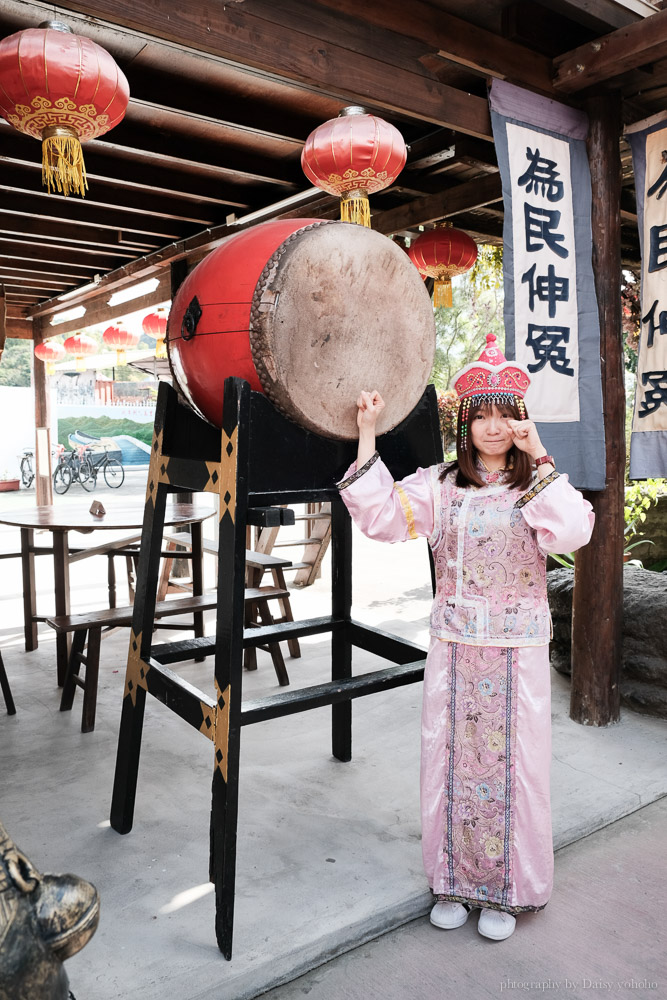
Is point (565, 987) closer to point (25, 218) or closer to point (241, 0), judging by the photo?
point (241, 0)

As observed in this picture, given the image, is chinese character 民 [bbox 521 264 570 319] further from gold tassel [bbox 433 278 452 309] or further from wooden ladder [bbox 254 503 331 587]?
wooden ladder [bbox 254 503 331 587]

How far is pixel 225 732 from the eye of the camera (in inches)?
82.2

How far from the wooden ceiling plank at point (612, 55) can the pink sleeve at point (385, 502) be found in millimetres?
2169

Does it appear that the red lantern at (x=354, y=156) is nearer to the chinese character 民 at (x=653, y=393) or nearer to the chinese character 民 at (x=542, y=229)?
the chinese character 民 at (x=542, y=229)

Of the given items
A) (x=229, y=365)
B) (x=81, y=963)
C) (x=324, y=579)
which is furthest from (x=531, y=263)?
(x=324, y=579)

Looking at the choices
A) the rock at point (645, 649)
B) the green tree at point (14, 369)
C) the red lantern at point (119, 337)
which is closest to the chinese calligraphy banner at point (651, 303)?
the rock at point (645, 649)

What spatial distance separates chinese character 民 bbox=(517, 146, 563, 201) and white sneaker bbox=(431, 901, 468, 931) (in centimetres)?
278

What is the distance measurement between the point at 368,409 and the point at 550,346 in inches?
60.2

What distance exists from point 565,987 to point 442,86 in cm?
330

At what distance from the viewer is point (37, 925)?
2.89 feet

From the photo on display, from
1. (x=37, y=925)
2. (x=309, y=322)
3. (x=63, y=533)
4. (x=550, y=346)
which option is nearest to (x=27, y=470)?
(x=63, y=533)

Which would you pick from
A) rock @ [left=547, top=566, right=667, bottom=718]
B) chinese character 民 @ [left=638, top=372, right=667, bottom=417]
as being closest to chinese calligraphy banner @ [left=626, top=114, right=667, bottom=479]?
chinese character 民 @ [left=638, top=372, right=667, bottom=417]

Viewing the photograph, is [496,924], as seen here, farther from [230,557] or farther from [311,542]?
[311,542]

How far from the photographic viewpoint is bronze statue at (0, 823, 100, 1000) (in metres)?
0.84
